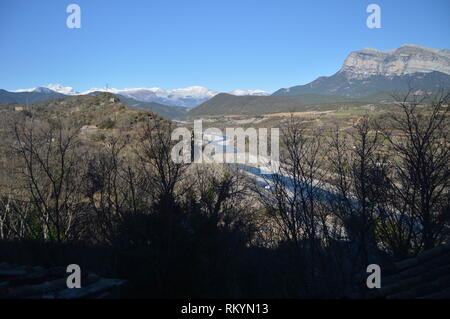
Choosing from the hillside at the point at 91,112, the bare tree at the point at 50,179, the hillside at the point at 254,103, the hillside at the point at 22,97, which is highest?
the hillside at the point at 254,103

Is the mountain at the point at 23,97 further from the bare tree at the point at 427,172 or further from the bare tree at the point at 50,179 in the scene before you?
the bare tree at the point at 427,172

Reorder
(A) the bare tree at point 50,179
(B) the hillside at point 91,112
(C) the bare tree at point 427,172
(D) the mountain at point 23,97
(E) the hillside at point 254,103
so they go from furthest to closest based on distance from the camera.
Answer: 1. (E) the hillside at point 254,103
2. (D) the mountain at point 23,97
3. (B) the hillside at point 91,112
4. (A) the bare tree at point 50,179
5. (C) the bare tree at point 427,172

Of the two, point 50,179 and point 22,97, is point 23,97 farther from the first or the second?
point 50,179

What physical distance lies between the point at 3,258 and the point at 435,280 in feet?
34.0

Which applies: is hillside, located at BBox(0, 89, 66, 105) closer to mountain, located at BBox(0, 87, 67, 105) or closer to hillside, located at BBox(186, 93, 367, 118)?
mountain, located at BBox(0, 87, 67, 105)

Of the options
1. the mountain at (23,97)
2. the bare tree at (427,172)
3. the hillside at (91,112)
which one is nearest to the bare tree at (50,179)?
the bare tree at (427,172)

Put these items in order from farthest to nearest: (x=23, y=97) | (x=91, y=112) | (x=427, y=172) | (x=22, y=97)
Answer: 1. (x=23, y=97)
2. (x=22, y=97)
3. (x=91, y=112)
4. (x=427, y=172)

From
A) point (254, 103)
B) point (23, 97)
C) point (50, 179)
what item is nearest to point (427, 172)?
point (50, 179)

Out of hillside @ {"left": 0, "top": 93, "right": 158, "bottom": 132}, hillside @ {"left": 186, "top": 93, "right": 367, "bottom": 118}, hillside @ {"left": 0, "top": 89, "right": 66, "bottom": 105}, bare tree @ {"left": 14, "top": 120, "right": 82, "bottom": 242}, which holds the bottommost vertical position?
bare tree @ {"left": 14, "top": 120, "right": 82, "bottom": 242}

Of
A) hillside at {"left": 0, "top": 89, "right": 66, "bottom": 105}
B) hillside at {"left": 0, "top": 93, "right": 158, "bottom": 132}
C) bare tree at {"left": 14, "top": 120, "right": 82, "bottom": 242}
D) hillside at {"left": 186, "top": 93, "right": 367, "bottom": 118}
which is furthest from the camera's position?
hillside at {"left": 186, "top": 93, "right": 367, "bottom": 118}

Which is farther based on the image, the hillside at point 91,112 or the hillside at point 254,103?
the hillside at point 254,103

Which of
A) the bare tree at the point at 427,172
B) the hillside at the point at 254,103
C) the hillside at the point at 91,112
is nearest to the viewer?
the bare tree at the point at 427,172

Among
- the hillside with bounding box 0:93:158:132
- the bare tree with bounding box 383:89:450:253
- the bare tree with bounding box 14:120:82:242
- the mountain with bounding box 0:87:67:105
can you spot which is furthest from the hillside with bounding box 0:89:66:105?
the bare tree with bounding box 383:89:450:253
